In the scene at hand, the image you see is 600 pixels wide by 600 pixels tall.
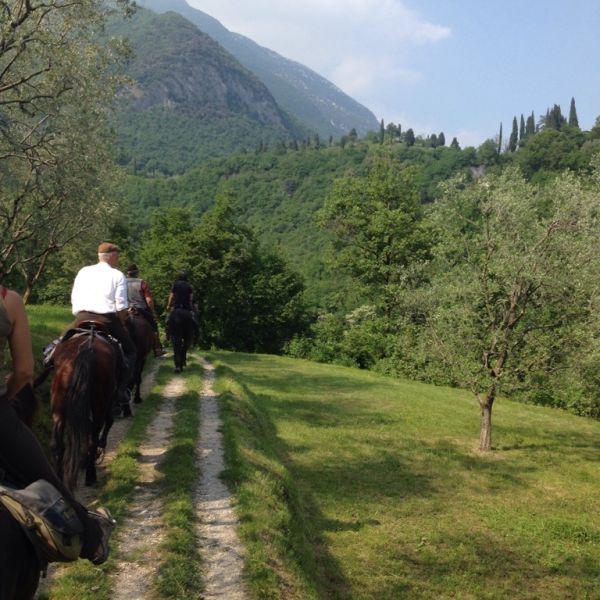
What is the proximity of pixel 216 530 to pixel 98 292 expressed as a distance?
13.5 feet

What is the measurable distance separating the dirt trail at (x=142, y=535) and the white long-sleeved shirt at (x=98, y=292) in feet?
9.79

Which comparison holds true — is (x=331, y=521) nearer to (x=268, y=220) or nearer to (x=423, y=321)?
(x=423, y=321)

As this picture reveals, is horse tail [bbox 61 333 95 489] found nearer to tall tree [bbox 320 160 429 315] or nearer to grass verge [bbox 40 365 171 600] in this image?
grass verge [bbox 40 365 171 600]

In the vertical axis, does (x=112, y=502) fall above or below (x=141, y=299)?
below

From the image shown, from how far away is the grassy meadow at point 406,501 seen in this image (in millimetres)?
9805

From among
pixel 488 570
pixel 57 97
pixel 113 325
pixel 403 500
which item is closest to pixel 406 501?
pixel 403 500

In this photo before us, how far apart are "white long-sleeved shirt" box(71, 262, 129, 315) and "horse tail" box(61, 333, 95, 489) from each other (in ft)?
4.65

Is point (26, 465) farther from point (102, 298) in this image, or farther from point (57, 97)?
point (57, 97)

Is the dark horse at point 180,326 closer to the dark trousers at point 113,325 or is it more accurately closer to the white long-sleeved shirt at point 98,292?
the dark trousers at point 113,325

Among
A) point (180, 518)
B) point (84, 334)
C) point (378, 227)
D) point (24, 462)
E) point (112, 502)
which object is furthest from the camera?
point (378, 227)

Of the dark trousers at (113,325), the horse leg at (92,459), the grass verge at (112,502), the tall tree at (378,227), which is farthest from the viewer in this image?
the tall tree at (378,227)

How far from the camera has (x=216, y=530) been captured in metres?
8.38

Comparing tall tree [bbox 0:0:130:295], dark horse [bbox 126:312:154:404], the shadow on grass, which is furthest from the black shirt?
the shadow on grass

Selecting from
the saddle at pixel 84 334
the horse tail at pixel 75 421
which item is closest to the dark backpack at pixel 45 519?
the horse tail at pixel 75 421
